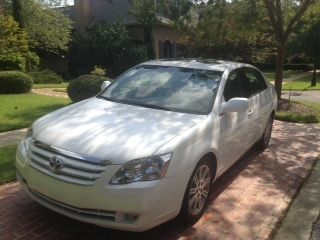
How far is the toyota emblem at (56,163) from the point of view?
13.2ft

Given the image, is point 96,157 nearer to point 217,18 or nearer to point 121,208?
point 121,208

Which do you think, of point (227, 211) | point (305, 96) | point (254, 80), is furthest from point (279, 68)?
point (227, 211)

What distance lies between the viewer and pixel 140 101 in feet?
17.9

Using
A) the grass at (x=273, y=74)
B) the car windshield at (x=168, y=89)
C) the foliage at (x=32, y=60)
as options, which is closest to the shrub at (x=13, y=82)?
the foliage at (x=32, y=60)

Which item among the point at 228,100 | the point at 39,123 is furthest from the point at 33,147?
the point at 228,100

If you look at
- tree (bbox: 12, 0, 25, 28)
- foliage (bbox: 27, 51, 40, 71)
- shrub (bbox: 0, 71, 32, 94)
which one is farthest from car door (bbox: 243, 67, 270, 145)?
tree (bbox: 12, 0, 25, 28)

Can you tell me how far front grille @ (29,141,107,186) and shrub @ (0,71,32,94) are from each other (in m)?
10.9

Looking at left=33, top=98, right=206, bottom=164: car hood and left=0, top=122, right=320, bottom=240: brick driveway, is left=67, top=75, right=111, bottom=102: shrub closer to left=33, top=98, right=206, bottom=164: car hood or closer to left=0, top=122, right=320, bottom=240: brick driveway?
left=0, top=122, right=320, bottom=240: brick driveway

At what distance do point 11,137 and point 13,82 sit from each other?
6.88 m

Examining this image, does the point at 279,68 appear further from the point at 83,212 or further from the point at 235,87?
the point at 83,212

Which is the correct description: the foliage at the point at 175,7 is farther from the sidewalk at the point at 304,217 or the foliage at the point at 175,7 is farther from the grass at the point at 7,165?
the sidewalk at the point at 304,217

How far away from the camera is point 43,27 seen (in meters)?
26.6

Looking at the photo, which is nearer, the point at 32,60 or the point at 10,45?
the point at 10,45

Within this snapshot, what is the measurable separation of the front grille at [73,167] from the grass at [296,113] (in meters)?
8.64
